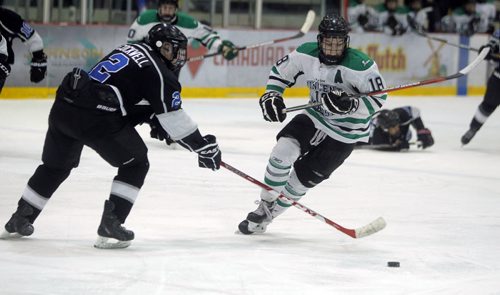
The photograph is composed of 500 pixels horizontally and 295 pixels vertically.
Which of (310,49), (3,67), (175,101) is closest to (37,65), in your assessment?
(3,67)

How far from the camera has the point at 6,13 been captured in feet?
24.2

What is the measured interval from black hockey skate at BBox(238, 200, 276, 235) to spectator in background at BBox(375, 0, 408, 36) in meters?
8.84

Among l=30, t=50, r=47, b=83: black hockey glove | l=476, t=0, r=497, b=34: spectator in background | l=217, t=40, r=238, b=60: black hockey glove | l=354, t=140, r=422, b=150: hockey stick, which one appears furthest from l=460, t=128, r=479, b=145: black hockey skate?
l=476, t=0, r=497, b=34: spectator in background

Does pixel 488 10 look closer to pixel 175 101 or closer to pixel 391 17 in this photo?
pixel 391 17

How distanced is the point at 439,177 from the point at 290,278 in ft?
11.0

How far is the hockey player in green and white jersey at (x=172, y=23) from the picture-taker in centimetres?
874

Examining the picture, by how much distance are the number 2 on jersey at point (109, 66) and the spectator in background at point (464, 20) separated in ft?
35.3

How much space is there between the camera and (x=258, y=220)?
529 cm

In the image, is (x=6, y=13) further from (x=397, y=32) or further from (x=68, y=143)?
(x=397, y=32)

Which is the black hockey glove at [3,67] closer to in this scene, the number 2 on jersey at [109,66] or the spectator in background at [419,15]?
the number 2 on jersey at [109,66]

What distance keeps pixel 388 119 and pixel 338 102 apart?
11.6 ft

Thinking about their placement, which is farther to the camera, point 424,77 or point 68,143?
point 424,77

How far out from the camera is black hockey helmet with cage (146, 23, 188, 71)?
4.68 metres

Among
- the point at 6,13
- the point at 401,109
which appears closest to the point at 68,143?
the point at 6,13
